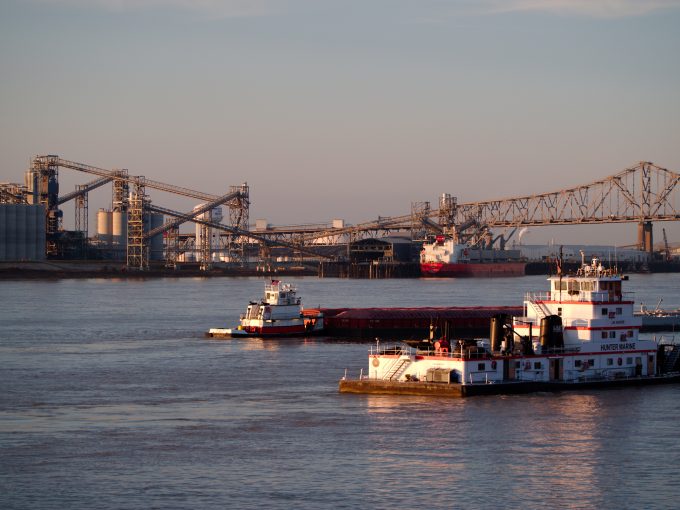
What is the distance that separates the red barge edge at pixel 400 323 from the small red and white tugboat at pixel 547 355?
28.6 m

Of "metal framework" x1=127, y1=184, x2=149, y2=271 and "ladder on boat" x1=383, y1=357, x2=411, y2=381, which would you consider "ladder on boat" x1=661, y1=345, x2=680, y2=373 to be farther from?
"metal framework" x1=127, y1=184, x2=149, y2=271

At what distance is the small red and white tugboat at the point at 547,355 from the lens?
150 feet

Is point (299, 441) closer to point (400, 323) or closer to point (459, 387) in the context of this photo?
point (459, 387)

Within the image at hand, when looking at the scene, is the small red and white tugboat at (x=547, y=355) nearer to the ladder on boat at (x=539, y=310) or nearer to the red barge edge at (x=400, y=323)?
the ladder on boat at (x=539, y=310)

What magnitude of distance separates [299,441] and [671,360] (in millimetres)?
21993

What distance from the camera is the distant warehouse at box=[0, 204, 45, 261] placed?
182 m

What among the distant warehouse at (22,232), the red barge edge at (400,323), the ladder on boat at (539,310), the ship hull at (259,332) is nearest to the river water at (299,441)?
the ladder on boat at (539,310)

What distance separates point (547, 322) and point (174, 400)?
1527cm

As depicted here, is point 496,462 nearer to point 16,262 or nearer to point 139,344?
point 139,344

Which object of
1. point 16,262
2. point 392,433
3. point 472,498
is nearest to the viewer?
point 472,498

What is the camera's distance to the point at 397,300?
119 metres

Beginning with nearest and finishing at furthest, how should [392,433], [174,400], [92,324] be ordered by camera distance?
[392,433], [174,400], [92,324]

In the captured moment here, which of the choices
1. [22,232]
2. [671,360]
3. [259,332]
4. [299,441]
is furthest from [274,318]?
[22,232]

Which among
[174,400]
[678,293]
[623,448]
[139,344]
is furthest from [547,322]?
[678,293]
